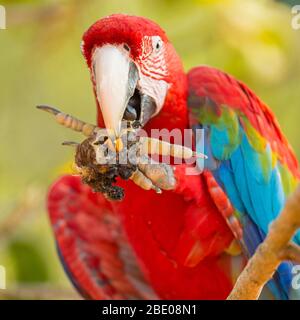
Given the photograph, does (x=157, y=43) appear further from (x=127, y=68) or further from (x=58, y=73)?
(x=58, y=73)

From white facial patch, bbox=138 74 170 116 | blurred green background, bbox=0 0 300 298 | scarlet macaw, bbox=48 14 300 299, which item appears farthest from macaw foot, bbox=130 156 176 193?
blurred green background, bbox=0 0 300 298

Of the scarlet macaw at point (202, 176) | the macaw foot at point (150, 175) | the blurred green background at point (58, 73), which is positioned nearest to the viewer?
the macaw foot at point (150, 175)

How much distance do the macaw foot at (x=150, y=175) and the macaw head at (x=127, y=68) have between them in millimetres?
86

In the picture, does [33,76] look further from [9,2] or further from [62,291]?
[62,291]

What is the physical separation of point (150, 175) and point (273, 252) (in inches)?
13.4

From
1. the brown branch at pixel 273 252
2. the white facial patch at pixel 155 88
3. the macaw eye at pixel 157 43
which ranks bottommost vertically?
the brown branch at pixel 273 252

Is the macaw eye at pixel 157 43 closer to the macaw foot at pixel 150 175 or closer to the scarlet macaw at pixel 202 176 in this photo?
the scarlet macaw at pixel 202 176

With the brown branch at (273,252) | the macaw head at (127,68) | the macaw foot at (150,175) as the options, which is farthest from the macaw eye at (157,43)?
the brown branch at (273,252)

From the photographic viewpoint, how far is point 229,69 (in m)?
2.38

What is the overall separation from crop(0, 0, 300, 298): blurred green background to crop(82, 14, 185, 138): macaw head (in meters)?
0.63

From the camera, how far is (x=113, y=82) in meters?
1.56

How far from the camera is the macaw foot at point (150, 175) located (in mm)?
1521

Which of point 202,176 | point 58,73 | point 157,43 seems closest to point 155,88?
point 157,43

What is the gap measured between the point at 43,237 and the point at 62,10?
32.2 inches
